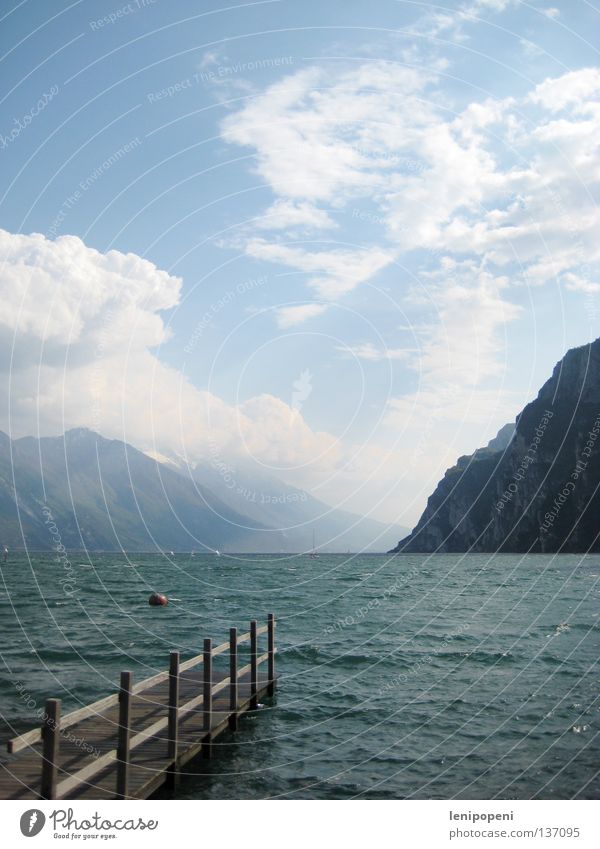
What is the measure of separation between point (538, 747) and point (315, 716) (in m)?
6.59

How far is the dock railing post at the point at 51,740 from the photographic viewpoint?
10773mm

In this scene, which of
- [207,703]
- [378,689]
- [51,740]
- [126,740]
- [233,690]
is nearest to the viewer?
[51,740]

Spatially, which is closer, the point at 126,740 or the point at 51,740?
the point at 51,740

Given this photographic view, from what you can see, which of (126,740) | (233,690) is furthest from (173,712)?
(233,690)

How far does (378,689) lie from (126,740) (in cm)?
1442

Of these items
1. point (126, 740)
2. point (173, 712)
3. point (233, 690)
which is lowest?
point (233, 690)

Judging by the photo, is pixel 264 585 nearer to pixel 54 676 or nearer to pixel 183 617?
pixel 183 617

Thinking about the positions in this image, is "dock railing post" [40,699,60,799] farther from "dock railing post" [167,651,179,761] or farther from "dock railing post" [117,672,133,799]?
"dock railing post" [167,651,179,761]

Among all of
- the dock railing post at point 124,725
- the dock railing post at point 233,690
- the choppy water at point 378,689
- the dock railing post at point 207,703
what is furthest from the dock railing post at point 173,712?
the dock railing post at point 233,690

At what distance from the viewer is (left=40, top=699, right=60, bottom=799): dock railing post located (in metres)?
10.8

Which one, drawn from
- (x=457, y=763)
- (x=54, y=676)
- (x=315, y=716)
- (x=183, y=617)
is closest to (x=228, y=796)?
(x=457, y=763)

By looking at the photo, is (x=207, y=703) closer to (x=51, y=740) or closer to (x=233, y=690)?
(x=233, y=690)

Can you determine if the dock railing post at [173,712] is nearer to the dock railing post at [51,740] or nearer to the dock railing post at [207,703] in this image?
the dock railing post at [207,703]

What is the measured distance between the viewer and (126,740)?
13.3 meters
